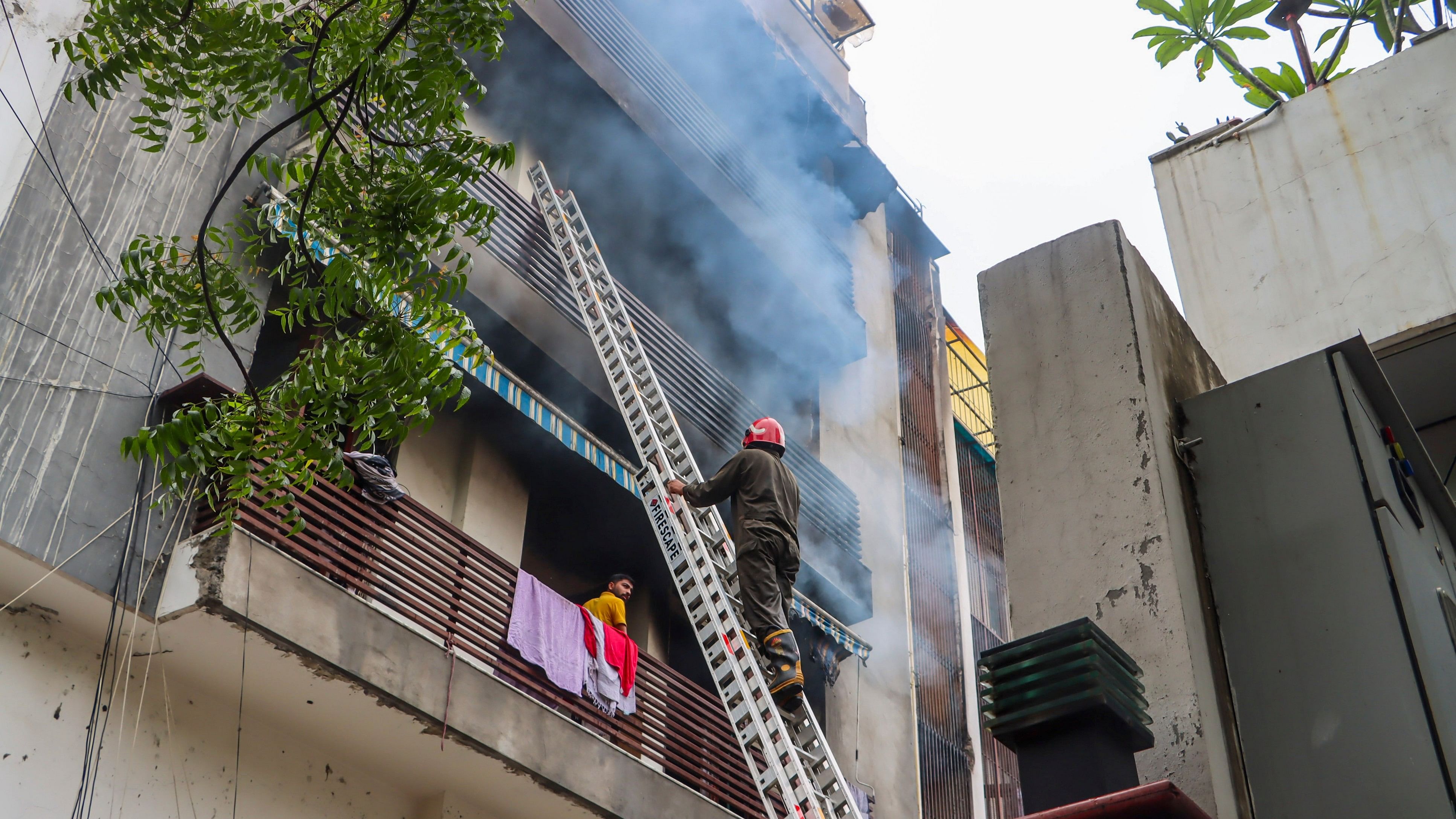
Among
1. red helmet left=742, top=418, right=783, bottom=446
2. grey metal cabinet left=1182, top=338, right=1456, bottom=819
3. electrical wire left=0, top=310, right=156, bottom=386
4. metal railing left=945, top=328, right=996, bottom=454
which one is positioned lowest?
grey metal cabinet left=1182, top=338, right=1456, bottom=819

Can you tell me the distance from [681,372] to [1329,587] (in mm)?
8355

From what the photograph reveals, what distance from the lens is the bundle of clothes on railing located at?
9148 millimetres

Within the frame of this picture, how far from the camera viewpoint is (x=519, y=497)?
446 inches

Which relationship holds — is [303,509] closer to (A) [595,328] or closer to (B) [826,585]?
(A) [595,328]

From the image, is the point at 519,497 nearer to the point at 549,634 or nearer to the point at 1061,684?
the point at 549,634

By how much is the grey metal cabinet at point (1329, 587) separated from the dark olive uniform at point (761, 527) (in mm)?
3187

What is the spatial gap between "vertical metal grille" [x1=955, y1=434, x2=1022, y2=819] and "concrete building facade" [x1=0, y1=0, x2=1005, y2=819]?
44cm

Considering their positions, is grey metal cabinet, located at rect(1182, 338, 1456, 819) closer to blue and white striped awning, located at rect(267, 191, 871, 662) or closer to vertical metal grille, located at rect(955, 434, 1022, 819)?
blue and white striped awning, located at rect(267, 191, 871, 662)

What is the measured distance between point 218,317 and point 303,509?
305 cm

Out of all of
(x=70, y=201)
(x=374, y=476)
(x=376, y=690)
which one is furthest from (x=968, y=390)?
(x=70, y=201)

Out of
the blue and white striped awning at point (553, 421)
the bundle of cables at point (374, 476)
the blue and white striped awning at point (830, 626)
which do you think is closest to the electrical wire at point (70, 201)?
the bundle of cables at point (374, 476)

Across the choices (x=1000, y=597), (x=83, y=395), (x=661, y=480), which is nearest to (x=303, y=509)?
(x=83, y=395)

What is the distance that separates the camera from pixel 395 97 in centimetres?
490

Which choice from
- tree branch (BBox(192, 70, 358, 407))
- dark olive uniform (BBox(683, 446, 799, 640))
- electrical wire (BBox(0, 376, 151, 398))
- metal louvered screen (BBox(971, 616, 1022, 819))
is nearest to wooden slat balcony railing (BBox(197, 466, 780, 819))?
electrical wire (BBox(0, 376, 151, 398))
